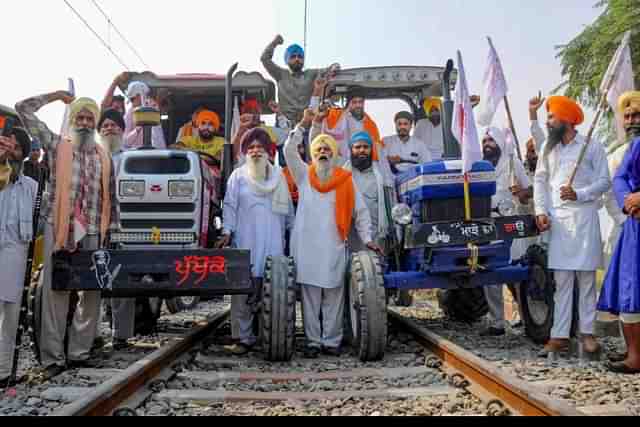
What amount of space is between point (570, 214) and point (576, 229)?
5.6 inches

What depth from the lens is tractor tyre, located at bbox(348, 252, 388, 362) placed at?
5375 mm

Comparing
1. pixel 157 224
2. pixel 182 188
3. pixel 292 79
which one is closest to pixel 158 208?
pixel 157 224

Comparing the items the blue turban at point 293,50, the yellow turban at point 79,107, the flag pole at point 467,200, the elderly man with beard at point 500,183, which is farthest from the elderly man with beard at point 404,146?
the yellow turban at point 79,107

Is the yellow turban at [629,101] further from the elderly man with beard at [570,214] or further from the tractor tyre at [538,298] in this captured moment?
the tractor tyre at [538,298]

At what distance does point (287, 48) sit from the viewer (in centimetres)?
877

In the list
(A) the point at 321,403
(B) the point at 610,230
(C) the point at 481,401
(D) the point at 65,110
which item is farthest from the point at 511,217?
(D) the point at 65,110

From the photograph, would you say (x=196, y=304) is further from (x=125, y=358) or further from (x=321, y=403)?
(x=321, y=403)

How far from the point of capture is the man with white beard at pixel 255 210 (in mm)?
6191

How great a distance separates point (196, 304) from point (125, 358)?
19.1ft

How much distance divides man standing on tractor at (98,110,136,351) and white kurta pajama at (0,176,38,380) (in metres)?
1.53

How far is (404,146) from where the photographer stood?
814 cm

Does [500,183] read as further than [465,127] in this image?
Yes

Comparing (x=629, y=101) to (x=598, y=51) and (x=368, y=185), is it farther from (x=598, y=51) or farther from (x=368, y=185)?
(x=598, y=51)

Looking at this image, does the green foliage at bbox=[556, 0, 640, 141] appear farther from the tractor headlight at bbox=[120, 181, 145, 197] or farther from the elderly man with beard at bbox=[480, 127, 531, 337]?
the tractor headlight at bbox=[120, 181, 145, 197]
